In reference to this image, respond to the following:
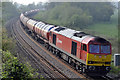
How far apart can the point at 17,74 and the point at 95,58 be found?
6502mm

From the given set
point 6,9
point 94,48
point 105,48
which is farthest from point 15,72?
point 6,9

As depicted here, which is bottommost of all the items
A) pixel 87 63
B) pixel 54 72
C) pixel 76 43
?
pixel 54 72

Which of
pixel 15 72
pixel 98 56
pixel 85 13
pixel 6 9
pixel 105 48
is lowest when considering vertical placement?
pixel 98 56

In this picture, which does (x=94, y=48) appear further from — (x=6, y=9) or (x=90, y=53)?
(x=6, y=9)

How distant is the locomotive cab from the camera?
1391 centimetres

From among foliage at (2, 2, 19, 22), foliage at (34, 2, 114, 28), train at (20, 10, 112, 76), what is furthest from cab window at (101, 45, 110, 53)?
foliage at (2, 2, 19, 22)

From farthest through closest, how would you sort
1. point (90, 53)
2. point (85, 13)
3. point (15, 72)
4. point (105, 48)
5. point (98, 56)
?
1. point (85, 13)
2. point (105, 48)
3. point (98, 56)
4. point (90, 53)
5. point (15, 72)

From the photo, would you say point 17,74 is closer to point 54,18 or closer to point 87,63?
point 87,63

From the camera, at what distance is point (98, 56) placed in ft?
45.8

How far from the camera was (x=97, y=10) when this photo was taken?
101 feet

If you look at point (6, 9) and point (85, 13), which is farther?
point (6, 9)

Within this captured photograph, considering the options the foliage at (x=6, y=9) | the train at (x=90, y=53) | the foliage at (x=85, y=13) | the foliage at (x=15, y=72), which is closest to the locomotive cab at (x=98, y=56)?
the train at (x=90, y=53)

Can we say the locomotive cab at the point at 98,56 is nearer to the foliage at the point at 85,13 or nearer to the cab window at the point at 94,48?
the cab window at the point at 94,48

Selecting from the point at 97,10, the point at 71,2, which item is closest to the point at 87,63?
the point at 97,10
